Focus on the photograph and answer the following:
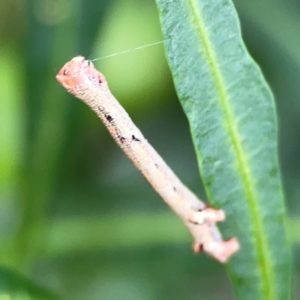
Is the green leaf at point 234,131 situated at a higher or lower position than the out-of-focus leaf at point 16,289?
higher

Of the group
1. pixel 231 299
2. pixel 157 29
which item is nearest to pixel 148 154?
pixel 157 29

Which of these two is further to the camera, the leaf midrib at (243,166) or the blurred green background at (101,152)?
the blurred green background at (101,152)

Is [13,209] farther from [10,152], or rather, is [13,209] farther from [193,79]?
[193,79]

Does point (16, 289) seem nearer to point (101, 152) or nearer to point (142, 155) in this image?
point (142, 155)

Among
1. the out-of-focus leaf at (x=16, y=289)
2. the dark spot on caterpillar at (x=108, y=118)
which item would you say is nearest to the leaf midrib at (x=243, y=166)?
the dark spot on caterpillar at (x=108, y=118)

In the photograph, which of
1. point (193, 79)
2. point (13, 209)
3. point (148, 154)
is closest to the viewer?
point (193, 79)

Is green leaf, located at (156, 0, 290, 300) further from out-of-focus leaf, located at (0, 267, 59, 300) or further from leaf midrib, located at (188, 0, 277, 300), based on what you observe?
out-of-focus leaf, located at (0, 267, 59, 300)

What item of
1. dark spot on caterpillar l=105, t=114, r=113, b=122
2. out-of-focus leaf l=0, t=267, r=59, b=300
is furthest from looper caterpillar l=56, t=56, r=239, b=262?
out-of-focus leaf l=0, t=267, r=59, b=300

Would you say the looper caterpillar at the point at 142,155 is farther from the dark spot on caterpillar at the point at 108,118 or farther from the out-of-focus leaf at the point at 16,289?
the out-of-focus leaf at the point at 16,289
